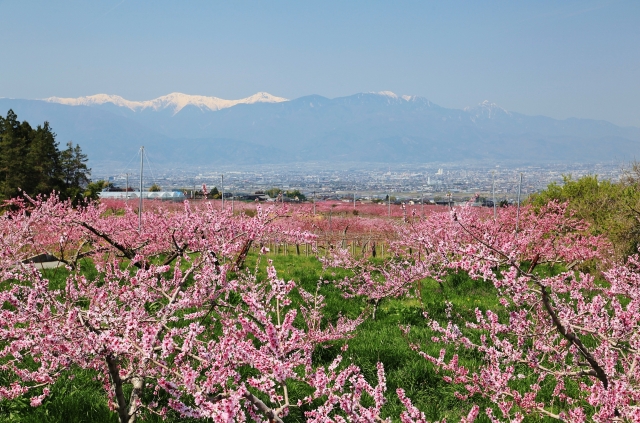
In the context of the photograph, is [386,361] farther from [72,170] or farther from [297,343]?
[72,170]

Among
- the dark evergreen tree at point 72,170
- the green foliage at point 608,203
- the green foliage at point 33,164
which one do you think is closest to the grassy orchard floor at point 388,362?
the green foliage at point 608,203

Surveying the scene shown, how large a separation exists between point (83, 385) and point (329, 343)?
120 inches

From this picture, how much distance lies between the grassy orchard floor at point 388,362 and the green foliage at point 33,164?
16.4 m

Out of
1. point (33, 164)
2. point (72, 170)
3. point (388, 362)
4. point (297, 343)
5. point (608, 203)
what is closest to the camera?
point (297, 343)

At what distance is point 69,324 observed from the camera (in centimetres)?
286

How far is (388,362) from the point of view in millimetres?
6242

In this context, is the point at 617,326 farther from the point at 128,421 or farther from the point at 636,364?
the point at 128,421

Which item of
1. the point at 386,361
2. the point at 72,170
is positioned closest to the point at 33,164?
the point at 72,170

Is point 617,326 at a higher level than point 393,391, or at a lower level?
higher

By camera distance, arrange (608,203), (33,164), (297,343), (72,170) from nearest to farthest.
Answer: (297,343)
(608,203)
(33,164)
(72,170)

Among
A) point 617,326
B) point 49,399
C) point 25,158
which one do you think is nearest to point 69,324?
point 49,399

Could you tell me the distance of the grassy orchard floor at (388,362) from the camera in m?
4.51

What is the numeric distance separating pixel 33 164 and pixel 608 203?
26.2 metres

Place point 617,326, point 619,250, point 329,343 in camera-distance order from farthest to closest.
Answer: point 619,250 < point 329,343 < point 617,326
